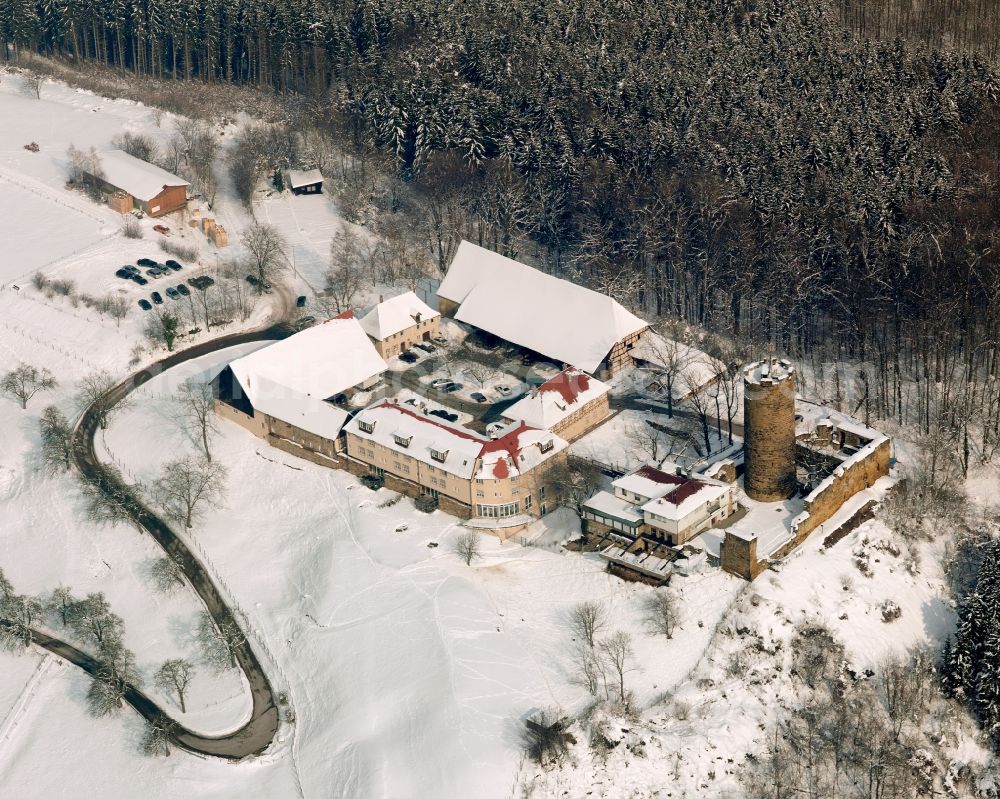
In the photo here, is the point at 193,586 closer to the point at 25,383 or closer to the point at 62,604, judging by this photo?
the point at 62,604

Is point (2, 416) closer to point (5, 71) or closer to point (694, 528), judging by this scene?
point (694, 528)

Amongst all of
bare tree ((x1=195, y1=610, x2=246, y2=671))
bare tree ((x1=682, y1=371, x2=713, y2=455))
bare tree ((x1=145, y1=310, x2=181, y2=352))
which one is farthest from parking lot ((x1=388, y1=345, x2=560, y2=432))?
bare tree ((x1=195, y1=610, x2=246, y2=671))

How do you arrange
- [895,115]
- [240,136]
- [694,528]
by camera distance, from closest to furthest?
[694,528] < [895,115] < [240,136]

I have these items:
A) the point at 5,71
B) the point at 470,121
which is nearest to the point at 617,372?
the point at 470,121

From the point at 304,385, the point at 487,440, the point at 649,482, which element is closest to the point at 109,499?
the point at 304,385

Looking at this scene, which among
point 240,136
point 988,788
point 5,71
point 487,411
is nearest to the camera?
point 988,788

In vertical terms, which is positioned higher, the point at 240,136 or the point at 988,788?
the point at 240,136

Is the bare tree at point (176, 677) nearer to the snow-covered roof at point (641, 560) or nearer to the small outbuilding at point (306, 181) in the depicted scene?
the snow-covered roof at point (641, 560)
